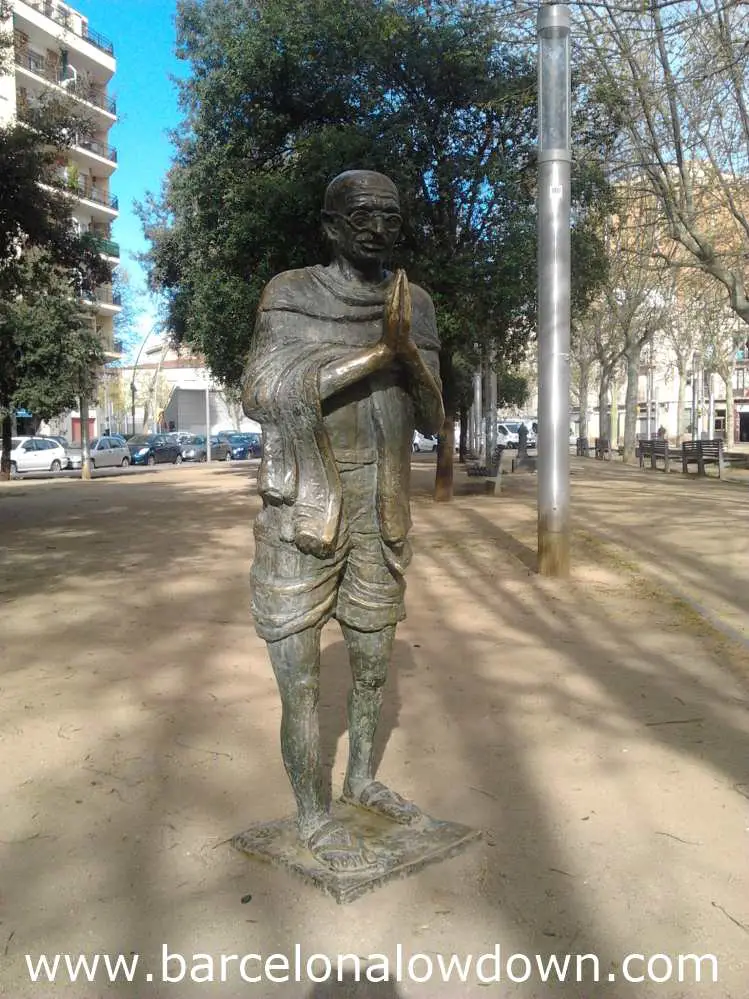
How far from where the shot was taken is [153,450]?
145 ft

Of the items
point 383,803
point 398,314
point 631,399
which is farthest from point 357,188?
point 631,399

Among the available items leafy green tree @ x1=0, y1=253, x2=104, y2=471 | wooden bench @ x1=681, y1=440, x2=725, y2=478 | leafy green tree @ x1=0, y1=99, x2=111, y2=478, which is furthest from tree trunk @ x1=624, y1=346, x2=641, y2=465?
leafy green tree @ x1=0, y1=99, x2=111, y2=478

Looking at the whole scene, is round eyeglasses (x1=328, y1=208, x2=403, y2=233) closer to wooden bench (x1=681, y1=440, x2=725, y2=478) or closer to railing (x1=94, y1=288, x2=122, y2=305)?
wooden bench (x1=681, y1=440, x2=725, y2=478)

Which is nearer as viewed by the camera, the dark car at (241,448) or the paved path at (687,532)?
the paved path at (687,532)

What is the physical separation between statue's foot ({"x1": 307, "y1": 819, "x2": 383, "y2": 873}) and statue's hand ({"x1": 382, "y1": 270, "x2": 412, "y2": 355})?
1689mm

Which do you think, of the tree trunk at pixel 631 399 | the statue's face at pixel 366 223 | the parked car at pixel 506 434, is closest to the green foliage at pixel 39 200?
the statue's face at pixel 366 223

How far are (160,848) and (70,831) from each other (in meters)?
0.41

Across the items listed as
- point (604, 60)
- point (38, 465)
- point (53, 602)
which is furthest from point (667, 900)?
point (38, 465)

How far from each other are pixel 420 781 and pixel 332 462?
1798mm

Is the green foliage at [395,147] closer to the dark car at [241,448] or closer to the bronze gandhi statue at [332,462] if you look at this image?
the bronze gandhi statue at [332,462]

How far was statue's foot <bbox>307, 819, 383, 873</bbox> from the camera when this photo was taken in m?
3.22

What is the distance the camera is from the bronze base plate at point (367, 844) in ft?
10.4

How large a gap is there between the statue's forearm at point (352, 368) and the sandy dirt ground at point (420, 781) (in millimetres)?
1702

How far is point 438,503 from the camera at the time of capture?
1659cm
